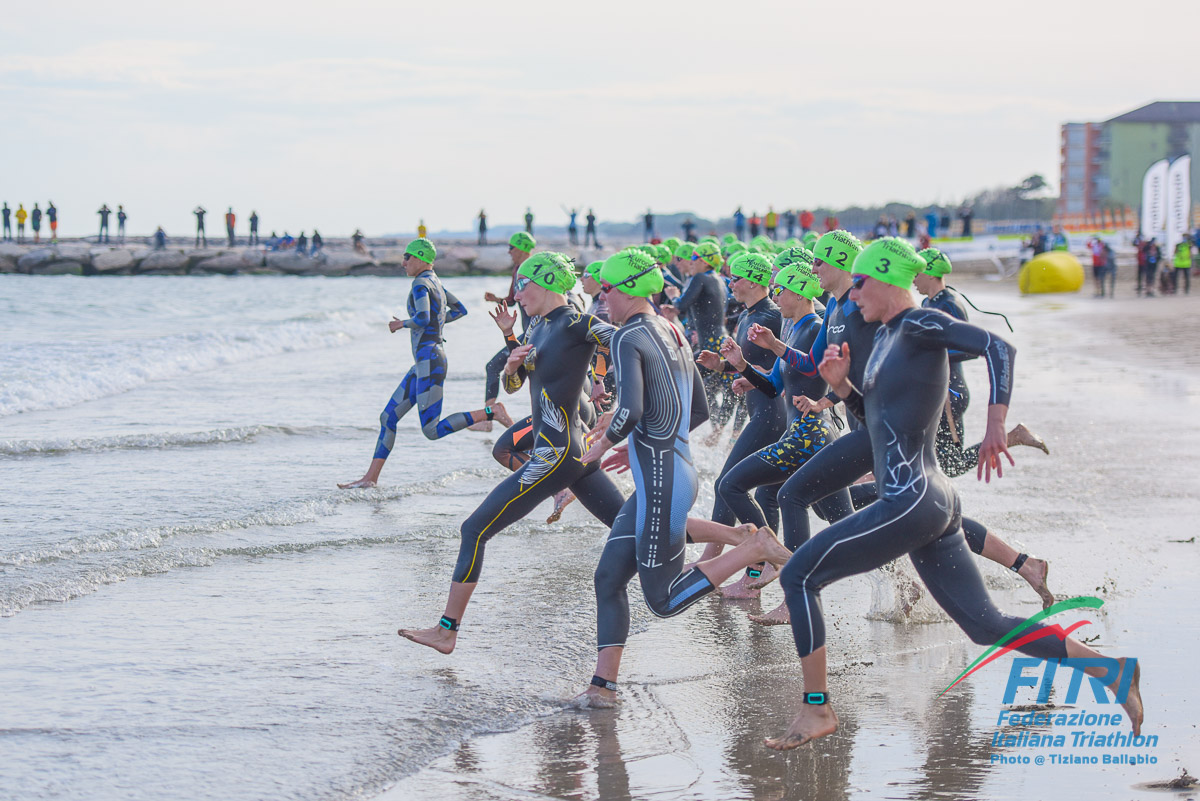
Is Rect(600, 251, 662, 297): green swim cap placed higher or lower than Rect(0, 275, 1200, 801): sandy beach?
higher

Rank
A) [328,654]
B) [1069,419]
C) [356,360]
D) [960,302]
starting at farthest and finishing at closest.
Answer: [356,360]
[1069,419]
[960,302]
[328,654]

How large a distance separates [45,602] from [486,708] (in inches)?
114

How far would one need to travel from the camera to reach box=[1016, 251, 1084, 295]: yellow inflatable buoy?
36.7 metres

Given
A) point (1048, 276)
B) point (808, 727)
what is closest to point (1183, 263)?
point (1048, 276)

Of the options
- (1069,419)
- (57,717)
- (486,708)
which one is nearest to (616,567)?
(486,708)

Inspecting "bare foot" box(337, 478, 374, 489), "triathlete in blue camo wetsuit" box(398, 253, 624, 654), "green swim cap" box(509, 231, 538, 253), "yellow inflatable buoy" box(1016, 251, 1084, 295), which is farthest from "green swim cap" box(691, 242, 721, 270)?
"yellow inflatable buoy" box(1016, 251, 1084, 295)

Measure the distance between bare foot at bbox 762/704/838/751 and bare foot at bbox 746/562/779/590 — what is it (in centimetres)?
225

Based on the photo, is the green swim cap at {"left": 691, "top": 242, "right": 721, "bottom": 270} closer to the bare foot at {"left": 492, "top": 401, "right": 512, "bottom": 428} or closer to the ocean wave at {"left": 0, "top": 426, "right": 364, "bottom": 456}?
the bare foot at {"left": 492, "top": 401, "right": 512, "bottom": 428}

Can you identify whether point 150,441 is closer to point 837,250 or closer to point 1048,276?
point 837,250

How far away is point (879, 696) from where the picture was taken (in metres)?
4.87

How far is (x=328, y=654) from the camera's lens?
5.53m

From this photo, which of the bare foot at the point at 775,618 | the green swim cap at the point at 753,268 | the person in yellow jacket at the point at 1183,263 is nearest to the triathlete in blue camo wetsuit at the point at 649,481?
the bare foot at the point at 775,618

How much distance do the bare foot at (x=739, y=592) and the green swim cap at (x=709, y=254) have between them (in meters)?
5.28

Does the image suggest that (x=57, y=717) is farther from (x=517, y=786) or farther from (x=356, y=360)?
(x=356, y=360)
